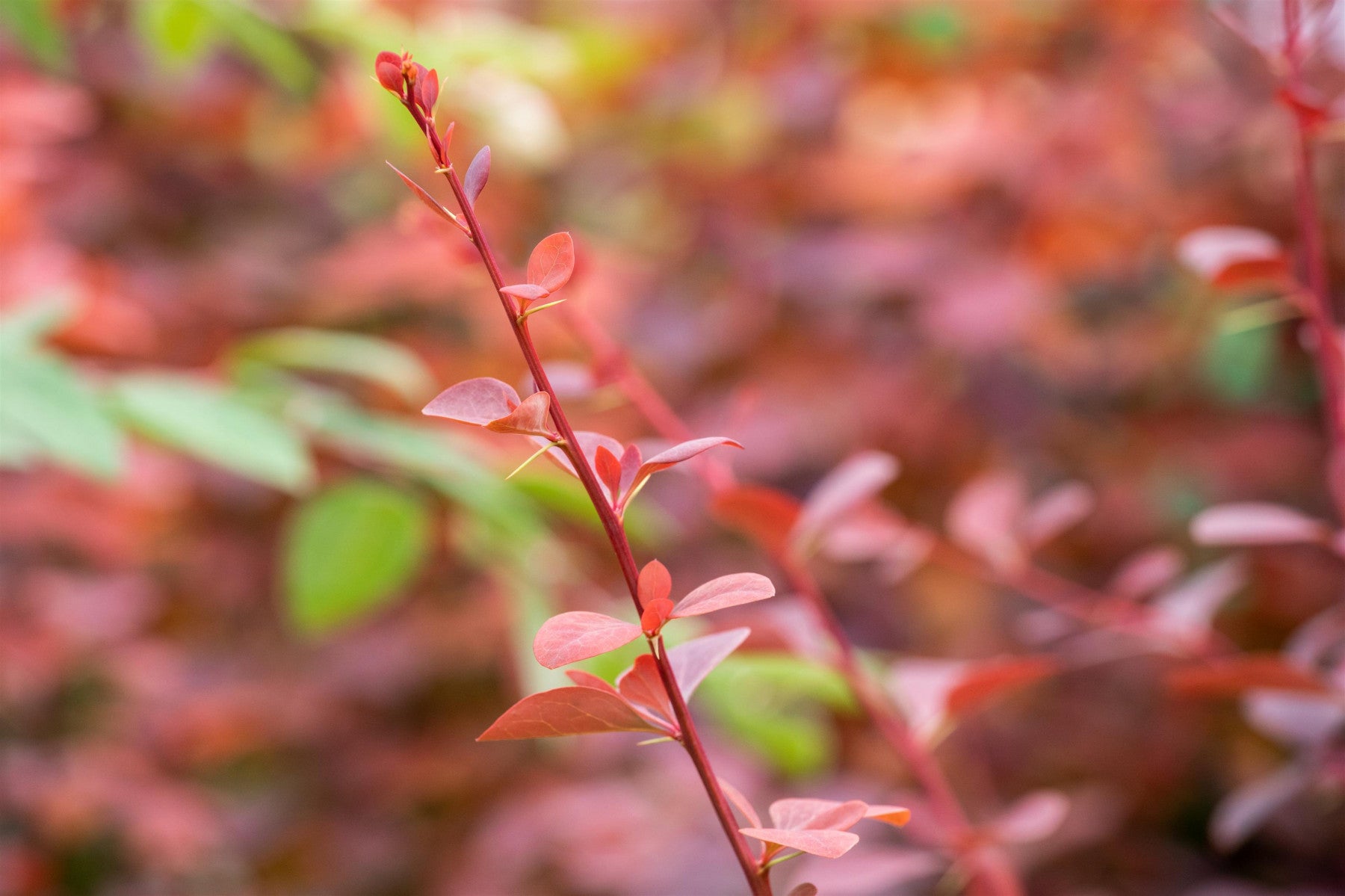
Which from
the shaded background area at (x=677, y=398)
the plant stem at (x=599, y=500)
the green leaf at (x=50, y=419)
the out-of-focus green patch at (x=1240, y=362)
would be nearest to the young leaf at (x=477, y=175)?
the plant stem at (x=599, y=500)

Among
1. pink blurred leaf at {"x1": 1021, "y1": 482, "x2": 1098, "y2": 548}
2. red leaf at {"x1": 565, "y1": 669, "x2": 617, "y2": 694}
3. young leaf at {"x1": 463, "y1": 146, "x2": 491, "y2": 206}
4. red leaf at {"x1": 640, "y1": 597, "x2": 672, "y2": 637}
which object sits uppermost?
young leaf at {"x1": 463, "y1": 146, "x2": 491, "y2": 206}

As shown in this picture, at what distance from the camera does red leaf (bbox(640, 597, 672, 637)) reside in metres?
0.19

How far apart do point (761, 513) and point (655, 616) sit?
0.17 m

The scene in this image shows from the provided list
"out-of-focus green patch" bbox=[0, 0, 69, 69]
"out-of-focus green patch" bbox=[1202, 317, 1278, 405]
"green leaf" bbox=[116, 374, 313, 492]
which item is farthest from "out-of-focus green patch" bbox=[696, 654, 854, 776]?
"out-of-focus green patch" bbox=[1202, 317, 1278, 405]

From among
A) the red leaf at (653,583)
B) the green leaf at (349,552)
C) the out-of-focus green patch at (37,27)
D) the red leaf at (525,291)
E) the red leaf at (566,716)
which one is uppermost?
the out-of-focus green patch at (37,27)

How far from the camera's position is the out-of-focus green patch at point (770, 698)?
50 centimetres

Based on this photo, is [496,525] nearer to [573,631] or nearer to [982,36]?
[573,631]

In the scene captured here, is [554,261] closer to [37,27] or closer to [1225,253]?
[1225,253]

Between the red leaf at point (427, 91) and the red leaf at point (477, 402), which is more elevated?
the red leaf at point (427, 91)

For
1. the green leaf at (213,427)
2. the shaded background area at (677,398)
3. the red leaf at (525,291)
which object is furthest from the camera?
the shaded background area at (677,398)

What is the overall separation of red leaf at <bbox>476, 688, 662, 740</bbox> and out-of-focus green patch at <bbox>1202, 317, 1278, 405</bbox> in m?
0.87

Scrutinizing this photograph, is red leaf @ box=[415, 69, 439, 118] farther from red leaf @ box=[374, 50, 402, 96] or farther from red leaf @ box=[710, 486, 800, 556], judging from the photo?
red leaf @ box=[710, 486, 800, 556]

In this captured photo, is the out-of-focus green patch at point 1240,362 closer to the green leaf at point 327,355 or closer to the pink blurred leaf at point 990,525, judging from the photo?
the pink blurred leaf at point 990,525

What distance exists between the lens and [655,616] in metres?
0.19
